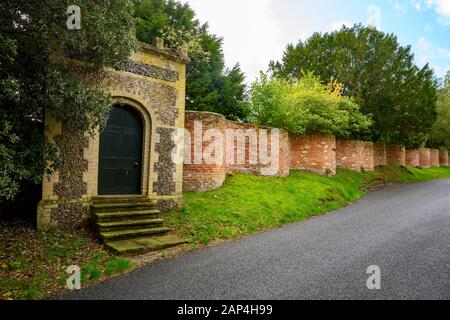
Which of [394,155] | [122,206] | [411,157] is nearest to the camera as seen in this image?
[122,206]

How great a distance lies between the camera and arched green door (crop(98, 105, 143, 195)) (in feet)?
27.2

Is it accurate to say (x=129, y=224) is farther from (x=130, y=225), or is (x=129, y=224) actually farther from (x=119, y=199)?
(x=119, y=199)

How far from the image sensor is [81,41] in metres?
6.07

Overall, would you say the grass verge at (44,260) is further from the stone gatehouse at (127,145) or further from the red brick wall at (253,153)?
the red brick wall at (253,153)

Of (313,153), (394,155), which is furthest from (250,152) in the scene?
(394,155)

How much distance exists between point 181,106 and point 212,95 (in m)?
8.22

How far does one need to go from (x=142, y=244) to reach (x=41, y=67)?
14.0 feet

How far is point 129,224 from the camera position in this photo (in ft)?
24.8

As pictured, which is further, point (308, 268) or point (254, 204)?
point (254, 204)

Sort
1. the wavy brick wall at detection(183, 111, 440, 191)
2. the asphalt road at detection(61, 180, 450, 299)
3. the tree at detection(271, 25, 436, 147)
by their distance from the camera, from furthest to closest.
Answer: the tree at detection(271, 25, 436, 147) < the wavy brick wall at detection(183, 111, 440, 191) < the asphalt road at detection(61, 180, 450, 299)

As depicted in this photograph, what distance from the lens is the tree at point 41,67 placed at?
5383mm

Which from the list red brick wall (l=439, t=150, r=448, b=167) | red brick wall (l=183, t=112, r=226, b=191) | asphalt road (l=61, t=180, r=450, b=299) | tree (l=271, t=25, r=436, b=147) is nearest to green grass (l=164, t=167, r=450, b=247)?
red brick wall (l=183, t=112, r=226, b=191)

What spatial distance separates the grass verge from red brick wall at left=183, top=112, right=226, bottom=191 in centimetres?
451

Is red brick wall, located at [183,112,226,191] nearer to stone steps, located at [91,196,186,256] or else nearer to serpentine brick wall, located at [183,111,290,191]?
Answer: serpentine brick wall, located at [183,111,290,191]
